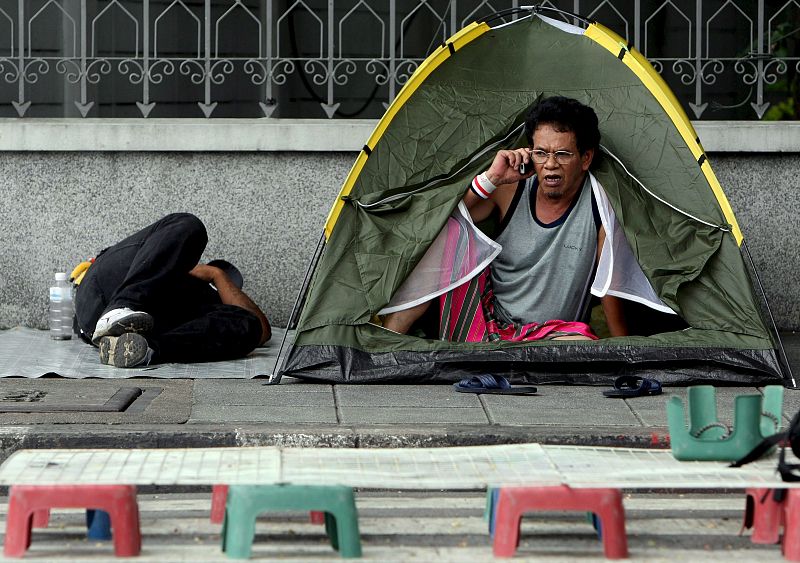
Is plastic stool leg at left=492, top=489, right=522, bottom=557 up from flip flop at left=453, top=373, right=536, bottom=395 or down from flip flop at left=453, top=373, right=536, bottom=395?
down

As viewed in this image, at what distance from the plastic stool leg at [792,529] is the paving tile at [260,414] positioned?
1977 mm

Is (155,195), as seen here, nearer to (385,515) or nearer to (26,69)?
(26,69)

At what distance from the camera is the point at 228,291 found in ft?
22.7

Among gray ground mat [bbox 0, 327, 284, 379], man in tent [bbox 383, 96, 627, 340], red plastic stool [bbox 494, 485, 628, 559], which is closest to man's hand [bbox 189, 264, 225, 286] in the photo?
gray ground mat [bbox 0, 327, 284, 379]

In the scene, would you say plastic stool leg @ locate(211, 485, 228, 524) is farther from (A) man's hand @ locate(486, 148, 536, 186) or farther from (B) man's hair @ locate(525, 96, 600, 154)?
(B) man's hair @ locate(525, 96, 600, 154)

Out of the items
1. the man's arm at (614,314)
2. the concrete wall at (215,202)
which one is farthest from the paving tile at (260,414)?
the concrete wall at (215,202)

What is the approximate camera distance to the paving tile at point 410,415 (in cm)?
498

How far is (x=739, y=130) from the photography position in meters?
7.69

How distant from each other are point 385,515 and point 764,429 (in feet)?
4.01

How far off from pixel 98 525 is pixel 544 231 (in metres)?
3.23

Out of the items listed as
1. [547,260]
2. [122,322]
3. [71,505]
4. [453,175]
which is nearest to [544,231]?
[547,260]

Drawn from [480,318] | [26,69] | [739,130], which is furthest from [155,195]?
[739,130]

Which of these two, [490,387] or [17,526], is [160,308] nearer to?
[490,387]

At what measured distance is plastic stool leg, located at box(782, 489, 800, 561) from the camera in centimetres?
350
